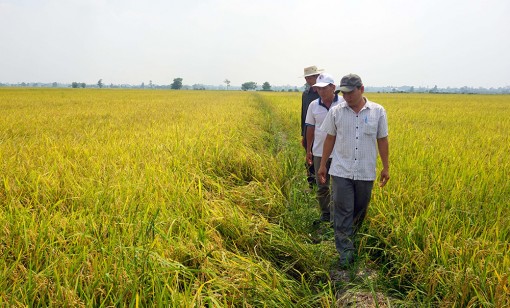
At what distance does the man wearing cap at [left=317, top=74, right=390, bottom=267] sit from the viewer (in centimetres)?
256

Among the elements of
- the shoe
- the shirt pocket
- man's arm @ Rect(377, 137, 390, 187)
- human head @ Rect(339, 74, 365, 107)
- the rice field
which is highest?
human head @ Rect(339, 74, 365, 107)

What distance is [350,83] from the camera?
2479 mm

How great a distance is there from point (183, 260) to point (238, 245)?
592 mm

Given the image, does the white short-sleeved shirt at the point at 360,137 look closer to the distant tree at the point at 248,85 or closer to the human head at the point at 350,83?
the human head at the point at 350,83

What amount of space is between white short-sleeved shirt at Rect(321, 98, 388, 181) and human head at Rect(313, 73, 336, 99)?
23.4 inches

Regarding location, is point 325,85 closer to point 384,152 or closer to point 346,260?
point 384,152

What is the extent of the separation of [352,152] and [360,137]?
5.3 inches

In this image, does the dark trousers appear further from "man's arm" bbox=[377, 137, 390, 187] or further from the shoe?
"man's arm" bbox=[377, 137, 390, 187]

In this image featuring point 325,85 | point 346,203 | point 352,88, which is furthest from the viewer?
point 325,85

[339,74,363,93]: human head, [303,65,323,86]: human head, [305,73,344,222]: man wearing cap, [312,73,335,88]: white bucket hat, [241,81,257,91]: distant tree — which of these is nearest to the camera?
[339,74,363,93]: human head

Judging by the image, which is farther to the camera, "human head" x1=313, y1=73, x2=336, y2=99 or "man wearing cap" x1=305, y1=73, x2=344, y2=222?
"man wearing cap" x1=305, y1=73, x2=344, y2=222

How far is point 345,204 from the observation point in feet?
8.75

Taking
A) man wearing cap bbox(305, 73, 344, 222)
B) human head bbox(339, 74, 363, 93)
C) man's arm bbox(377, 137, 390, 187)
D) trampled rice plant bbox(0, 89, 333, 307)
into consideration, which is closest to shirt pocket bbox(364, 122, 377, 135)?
man's arm bbox(377, 137, 390, 187)

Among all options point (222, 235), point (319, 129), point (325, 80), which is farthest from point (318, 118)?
point (222, 235)
